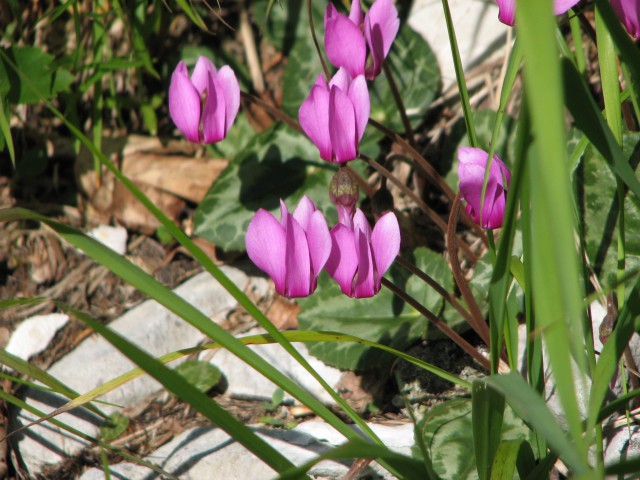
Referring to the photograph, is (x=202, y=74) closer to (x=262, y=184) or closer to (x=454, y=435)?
(x=262, y=184)

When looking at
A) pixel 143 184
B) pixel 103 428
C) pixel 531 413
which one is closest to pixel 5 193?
pixel 143 184

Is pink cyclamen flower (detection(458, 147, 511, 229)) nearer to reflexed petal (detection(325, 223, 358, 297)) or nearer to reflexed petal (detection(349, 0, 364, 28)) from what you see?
reflexed petal (detection(325, 223, 358, 297))

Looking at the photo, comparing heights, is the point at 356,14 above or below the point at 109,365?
above

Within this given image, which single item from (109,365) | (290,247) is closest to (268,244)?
(290,247)

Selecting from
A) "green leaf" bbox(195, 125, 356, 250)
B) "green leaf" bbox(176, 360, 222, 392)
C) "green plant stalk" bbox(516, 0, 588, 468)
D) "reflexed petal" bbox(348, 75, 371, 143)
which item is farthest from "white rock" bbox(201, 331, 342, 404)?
"green plant stalk" bbox(516, 0, 588, 468)

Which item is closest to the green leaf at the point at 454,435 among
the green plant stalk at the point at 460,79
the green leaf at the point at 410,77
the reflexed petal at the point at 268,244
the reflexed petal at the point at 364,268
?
the reflexed petal at the point at 364,268

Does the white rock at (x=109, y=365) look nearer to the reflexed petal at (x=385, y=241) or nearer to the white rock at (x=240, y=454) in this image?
the white rock at (x=240, y=454)

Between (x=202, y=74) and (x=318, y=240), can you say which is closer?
(x=318, y=240)
